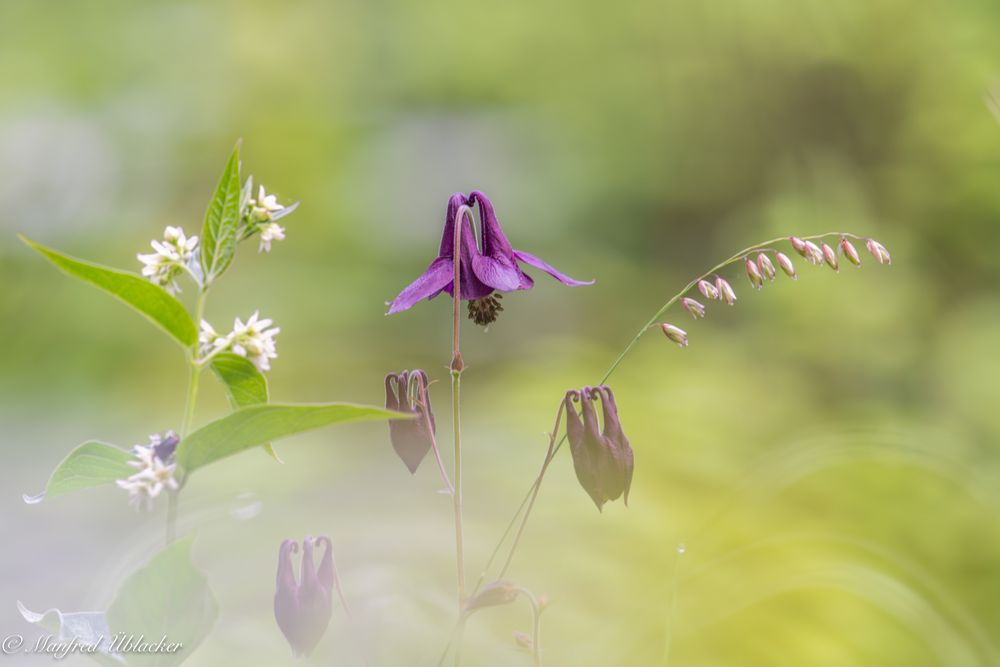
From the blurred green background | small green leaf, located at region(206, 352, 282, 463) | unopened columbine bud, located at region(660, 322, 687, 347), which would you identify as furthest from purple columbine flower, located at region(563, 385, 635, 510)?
the blurred green background

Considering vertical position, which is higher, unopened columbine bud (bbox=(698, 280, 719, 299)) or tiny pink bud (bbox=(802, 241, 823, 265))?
tiny pink bud (bbox=(802, 241, 823, 265))

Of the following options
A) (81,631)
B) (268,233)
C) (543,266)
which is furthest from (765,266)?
(81,631)

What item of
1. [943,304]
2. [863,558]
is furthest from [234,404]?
[943,304]

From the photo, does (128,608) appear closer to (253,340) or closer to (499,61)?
(253,340)

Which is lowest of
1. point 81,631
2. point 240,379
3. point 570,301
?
point 81,631

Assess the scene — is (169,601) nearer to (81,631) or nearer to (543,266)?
(81,631)

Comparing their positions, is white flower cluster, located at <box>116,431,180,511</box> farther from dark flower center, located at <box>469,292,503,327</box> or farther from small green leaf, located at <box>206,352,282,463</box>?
dark flower center, located at <box>469,292,503,327</box>
